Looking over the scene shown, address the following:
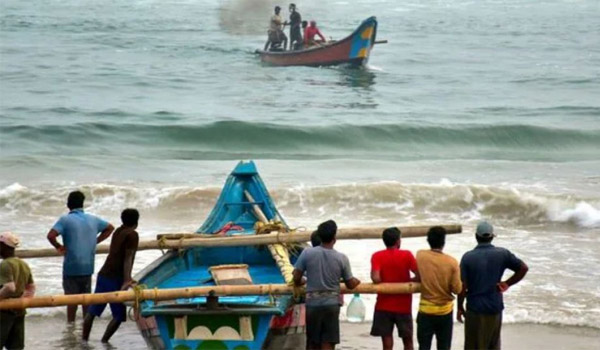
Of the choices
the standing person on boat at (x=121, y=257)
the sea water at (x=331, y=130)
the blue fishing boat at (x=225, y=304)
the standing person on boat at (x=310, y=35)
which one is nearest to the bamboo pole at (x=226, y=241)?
the blue fishing boat at (x=225, y=304)

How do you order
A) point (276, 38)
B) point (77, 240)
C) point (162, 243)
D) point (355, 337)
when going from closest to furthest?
point (77, 240) < point (162, 243) < point (355, 337) < point (276, 38)

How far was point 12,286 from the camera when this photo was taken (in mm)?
8727

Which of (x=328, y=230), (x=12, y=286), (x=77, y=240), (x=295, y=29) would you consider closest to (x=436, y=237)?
(x=328, y=230)

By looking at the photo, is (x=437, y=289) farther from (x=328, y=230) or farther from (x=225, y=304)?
(x=225, y=304)

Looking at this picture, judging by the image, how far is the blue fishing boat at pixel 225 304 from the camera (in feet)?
30.4

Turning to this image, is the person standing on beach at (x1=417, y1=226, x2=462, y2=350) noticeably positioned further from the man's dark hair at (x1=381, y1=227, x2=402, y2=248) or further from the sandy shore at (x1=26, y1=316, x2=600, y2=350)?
the sandy shore at (x1=26, y1=316, x2=600, y2=350)

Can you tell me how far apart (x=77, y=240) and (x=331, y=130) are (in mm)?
17233

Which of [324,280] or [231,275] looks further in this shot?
[231,275]

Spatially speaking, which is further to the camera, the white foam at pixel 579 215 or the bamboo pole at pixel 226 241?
the white foam at pixel 579 215

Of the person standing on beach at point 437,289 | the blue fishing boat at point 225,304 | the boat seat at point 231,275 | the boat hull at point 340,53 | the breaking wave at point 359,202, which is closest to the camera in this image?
the person standing on beach at point 437,289

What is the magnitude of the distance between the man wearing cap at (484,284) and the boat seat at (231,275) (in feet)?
6.81

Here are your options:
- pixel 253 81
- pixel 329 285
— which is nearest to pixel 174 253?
pixel 329 285

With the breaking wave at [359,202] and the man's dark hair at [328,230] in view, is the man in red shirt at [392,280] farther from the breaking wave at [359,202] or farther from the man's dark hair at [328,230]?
the breaking wave at [359,202]

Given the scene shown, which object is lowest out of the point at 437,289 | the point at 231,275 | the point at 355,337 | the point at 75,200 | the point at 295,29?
the point at 355,337
